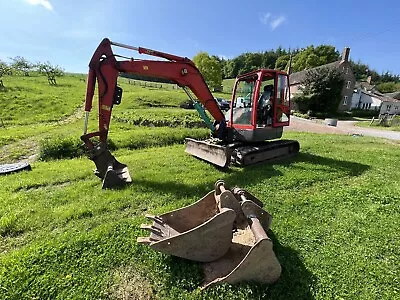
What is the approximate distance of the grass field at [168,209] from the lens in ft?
9.45

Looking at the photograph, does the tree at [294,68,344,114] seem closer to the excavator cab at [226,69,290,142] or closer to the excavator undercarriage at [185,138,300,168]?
the excavator undercarriage at [185,138,300,168]

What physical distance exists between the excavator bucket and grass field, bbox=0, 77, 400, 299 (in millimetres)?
163

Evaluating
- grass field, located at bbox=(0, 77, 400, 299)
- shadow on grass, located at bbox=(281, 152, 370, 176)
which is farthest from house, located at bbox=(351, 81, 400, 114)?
grass field, located at bbox=(0, 77, 400, 299)

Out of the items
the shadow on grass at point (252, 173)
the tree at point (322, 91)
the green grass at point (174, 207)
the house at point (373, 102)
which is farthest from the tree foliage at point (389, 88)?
the green grass at point (174, 207)

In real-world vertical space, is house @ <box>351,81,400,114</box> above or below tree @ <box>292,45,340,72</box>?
below

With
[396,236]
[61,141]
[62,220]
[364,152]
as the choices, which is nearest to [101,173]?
[62,220]

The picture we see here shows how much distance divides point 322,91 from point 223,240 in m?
33.9

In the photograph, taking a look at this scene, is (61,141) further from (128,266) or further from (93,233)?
(128,266)

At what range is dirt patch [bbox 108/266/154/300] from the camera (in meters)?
2.78

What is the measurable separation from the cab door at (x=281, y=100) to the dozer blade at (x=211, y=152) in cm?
189

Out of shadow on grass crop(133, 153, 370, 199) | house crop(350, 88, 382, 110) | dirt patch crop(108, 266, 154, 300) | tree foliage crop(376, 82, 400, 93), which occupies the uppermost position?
tree foliage crop(376, 82, 400, 93)

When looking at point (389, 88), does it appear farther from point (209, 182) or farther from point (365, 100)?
point (209, 182)

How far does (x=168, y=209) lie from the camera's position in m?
4.47

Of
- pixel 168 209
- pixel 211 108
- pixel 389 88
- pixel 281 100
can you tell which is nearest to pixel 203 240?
pixel 168 209
